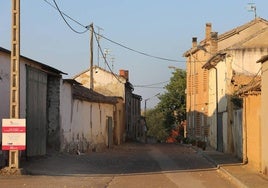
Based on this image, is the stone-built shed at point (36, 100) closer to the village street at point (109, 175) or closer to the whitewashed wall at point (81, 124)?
the whitewashed wall at point (81, 124)

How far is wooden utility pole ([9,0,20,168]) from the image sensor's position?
1702cm

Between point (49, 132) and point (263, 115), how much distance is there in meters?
11.3

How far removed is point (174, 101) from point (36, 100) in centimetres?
4733

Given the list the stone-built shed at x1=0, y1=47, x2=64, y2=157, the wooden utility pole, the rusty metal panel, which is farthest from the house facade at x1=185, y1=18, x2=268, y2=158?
the wooden utility pole

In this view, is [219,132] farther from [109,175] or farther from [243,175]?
[109,175]

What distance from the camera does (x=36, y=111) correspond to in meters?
22.5

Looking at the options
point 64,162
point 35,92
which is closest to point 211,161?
point 64,162

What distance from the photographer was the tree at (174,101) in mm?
68812

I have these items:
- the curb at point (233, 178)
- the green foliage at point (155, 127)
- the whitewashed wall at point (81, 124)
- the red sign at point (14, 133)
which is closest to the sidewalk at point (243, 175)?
the curb at point (233, 178)

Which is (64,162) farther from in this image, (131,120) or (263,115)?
(131,120)

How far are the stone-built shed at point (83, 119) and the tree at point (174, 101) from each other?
27630 mm

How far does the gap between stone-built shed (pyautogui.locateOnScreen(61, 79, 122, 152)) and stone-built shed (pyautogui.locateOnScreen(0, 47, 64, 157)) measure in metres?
0.74

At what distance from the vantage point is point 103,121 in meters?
38.2

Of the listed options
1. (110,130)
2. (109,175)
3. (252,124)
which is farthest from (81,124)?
(109,175)
